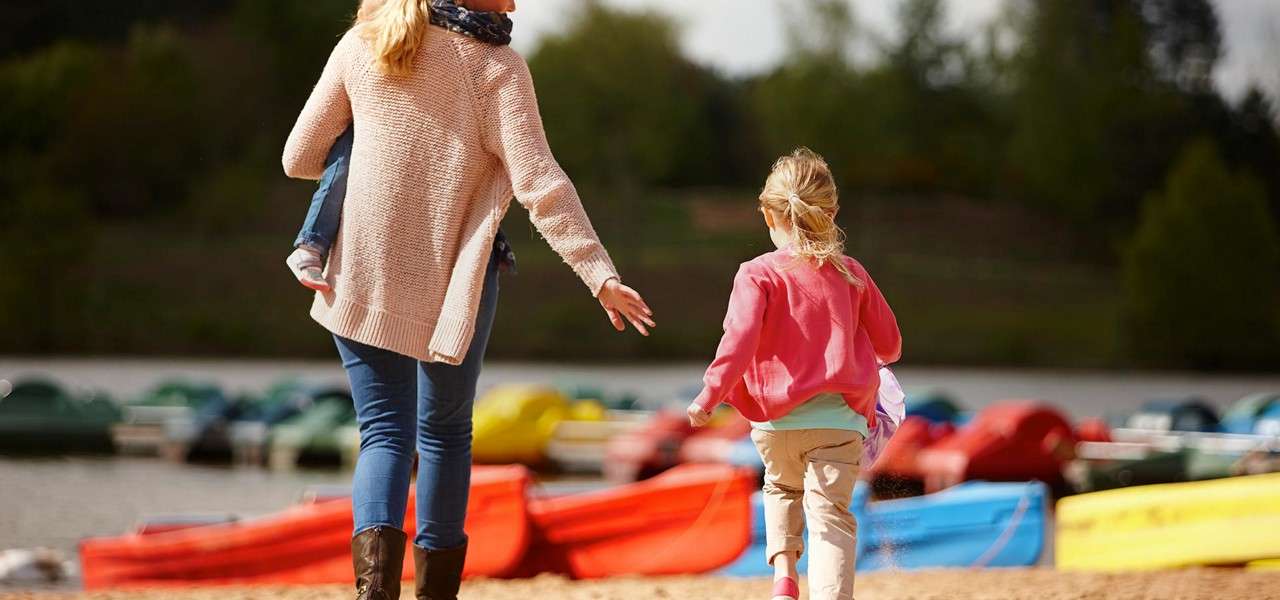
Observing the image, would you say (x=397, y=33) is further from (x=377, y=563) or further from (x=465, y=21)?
(x=377, y=563)

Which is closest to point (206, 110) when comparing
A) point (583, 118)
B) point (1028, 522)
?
point (583, 118)

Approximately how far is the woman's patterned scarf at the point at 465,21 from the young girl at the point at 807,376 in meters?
0.91

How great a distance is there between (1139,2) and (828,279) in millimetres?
70541

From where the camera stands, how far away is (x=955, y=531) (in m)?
8.30

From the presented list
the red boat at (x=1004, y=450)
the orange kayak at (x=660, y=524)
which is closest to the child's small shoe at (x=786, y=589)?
the orange kayak at (x=660, y=524)

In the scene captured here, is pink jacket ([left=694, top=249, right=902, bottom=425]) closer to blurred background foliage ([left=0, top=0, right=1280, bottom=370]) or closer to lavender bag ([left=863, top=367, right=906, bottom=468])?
lavender bag ([left=863, top=367, right=906, bottom=468])

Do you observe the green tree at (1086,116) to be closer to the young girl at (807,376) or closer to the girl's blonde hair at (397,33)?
the young girl at (807,376)

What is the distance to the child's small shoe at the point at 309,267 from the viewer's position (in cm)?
399

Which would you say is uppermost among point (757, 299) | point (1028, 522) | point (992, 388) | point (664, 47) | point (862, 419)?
point (664, 47)

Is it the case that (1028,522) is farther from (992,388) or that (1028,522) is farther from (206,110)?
(206,110)

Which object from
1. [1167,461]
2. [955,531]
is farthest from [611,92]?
[955,531]

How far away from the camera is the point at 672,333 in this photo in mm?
48656

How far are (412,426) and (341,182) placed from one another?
69 cm

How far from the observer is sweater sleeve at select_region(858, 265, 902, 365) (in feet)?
13.5
